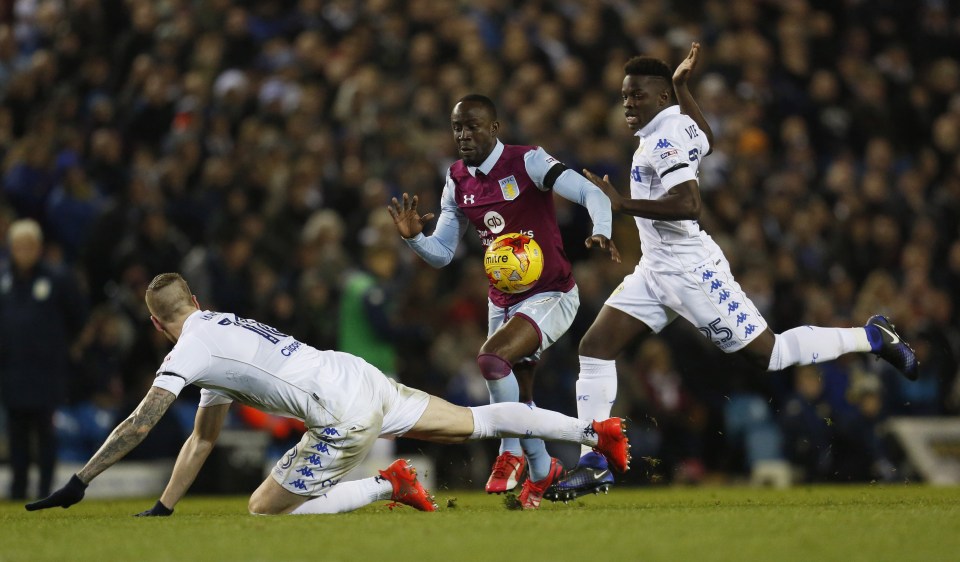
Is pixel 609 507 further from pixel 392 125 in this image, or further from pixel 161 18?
pixel 161 18

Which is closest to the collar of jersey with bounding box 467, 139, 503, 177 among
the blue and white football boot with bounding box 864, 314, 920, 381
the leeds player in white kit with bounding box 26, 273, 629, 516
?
the leeds player in white kit with bounding box 26, 273, 629, 516

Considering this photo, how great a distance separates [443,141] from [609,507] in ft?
22.8

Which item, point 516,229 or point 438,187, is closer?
point 516,229

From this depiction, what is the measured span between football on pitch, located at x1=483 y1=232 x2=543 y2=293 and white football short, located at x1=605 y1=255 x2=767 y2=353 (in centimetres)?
62

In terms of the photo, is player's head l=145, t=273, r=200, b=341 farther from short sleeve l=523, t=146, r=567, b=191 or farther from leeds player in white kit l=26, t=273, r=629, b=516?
short sleeve l=523, t=146, r=567, b=191

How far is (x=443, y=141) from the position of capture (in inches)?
597

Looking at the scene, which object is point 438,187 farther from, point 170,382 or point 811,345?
point 170,382

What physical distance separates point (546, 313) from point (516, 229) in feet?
1.92

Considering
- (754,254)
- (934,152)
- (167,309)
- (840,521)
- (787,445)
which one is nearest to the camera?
(840,521)

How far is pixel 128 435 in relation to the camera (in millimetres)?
7484

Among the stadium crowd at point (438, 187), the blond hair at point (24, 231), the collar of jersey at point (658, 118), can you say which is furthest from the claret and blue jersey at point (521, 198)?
the blond hair at point (24, 231)

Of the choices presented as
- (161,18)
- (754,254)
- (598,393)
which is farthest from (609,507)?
(161,18)

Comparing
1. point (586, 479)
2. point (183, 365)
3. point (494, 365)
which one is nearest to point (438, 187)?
point (494, 365)

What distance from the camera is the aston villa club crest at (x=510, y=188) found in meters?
9.12
